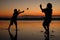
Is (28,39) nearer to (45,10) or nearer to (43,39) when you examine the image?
(43,39)

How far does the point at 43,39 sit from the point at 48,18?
1.25 metres

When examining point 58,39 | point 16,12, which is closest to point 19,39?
point 58,39

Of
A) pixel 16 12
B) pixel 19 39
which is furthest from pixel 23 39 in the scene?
pixel 16 12

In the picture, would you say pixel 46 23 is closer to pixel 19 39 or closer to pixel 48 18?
pixel 48 18

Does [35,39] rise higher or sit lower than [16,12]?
lower

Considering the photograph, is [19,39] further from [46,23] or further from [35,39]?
[46,23]

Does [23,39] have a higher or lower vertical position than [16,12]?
lower

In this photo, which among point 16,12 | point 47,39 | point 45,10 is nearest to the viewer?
point 47,39

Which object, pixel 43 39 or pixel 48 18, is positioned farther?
pixel 48 18

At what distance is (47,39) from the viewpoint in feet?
34.6

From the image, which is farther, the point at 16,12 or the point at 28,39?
the point at 16,12

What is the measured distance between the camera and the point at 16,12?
1456cm

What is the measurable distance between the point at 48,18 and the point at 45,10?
416 millimetres

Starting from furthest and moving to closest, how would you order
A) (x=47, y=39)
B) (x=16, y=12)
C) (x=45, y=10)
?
(x=16, y=12), (x=45, y=10), (x=47, y=39)
